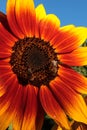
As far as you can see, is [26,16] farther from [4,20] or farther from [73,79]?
[73,79]

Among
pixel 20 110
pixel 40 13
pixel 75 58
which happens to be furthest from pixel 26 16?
pixel 20 110

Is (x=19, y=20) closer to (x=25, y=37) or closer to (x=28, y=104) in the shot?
(x=25, y=37)

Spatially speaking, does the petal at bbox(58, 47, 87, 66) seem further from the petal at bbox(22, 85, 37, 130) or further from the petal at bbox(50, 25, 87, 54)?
the petal at bbox(22, 85, 37, 130)

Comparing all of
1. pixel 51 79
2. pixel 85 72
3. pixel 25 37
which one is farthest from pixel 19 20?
pixel 85 72

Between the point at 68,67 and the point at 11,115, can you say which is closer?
the point at 11,115

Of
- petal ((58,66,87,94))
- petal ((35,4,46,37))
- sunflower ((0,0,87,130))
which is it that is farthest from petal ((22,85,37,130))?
petal ((35,4,46,37))

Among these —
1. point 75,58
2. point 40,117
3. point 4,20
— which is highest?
point 4,20

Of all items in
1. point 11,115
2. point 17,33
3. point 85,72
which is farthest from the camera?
point 85,72
